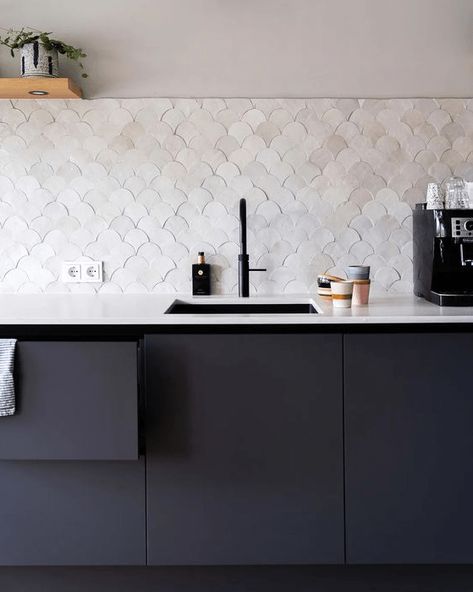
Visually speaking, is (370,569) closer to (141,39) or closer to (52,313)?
(52,313)

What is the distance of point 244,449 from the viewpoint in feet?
7.07

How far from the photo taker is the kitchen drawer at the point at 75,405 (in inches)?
80.8

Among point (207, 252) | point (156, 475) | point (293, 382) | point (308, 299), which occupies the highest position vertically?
point (207, 252)

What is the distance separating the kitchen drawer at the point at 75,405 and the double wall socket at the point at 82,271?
0.85m

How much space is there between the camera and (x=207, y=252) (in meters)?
2.91

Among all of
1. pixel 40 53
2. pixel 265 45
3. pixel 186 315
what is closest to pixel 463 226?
pixel 186 315

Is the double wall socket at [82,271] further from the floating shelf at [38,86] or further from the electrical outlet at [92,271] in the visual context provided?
the floating shelf at [38,86]

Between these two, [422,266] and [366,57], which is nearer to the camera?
[422,266]

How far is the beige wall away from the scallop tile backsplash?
0.07 m

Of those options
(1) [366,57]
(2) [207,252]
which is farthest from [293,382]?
(1) [366,57]

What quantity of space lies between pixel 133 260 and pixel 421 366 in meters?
1.29

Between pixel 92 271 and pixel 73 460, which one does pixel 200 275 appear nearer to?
pixel 92 271

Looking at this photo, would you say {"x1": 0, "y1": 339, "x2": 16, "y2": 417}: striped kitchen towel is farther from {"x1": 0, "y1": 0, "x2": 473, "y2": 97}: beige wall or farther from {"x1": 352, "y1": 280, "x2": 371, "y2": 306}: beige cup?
{"x1": 0, "y1": 0, "x2": 473, "y2": 97}: beige wall

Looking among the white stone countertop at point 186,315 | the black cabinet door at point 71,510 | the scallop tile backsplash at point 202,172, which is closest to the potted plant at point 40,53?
the scallop tile backsplash at point 202,172
